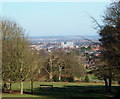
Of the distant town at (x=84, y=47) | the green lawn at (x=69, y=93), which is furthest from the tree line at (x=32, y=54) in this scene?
the green lawn at (x=69, y=93)

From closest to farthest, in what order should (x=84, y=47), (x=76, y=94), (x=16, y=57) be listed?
(x=76, y=94) → (x=16, y=57) → (x=84, y=47)

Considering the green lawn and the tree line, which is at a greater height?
the tree line

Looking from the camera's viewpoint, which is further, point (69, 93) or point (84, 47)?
point (84, 47)

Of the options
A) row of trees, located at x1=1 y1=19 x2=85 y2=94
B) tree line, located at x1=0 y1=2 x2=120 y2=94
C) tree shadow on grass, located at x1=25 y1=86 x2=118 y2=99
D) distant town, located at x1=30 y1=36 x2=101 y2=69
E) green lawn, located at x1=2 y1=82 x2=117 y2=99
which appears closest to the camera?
tree line, located at x1=0 y1=2 x2=120 y2=94

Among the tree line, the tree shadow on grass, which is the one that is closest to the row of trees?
the tree line

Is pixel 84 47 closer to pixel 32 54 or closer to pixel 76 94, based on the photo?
pixel 32 54

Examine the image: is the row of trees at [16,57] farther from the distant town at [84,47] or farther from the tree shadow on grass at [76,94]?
the tree shadow on grass at [76,94]

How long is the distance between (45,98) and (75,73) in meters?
28.7

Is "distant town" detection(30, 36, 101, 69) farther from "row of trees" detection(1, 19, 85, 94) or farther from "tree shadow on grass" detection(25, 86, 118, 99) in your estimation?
"tree shadow on grass" detection(25, 86, 118, 99)

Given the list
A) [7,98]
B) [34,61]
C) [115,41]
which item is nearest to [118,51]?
[115,41]

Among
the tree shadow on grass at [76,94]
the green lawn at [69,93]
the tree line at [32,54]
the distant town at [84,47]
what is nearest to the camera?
the tree line at [32,54]

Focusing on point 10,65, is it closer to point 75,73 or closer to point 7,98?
point 7,98

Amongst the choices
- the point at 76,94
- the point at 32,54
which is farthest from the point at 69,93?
the point at 32,54

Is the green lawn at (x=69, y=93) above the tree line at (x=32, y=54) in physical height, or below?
below
